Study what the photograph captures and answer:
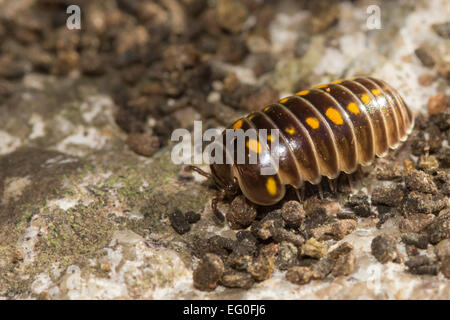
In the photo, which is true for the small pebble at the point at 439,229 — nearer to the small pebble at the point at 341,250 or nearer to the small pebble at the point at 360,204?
the small pebble at the point at 360,204

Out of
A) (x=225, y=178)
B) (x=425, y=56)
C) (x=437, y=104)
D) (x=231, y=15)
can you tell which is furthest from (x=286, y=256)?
(x=231, y=15)

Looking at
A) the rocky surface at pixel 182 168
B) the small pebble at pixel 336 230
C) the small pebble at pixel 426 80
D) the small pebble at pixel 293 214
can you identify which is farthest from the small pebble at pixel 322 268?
the small pebble at pixel 426 80

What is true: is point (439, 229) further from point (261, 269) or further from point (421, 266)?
point (261, 269)

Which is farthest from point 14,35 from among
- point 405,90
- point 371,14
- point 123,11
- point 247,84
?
point 405,90

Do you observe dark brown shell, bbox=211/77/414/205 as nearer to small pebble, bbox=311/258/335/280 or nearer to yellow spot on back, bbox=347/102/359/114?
yellow spot on back, bbox=347/102/359/114

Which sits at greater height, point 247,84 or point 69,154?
point 247,84
